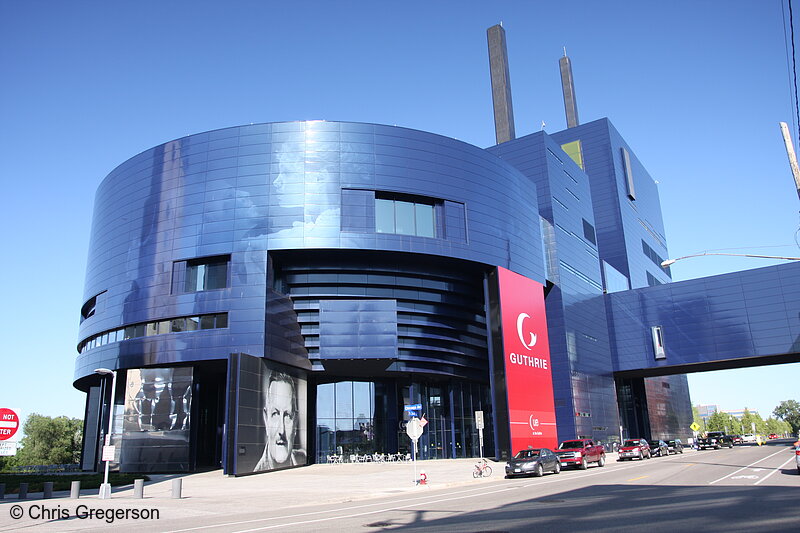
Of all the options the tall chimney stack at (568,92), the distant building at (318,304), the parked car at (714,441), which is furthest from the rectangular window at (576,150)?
the parked car at (714,441)

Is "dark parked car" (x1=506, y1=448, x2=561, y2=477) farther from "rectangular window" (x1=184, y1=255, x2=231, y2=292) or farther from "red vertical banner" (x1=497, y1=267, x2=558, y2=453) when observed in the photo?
"rectangular window" (x1=184, y1=255, x2=231, y2=292)

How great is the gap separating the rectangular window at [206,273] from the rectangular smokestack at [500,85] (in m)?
54.3

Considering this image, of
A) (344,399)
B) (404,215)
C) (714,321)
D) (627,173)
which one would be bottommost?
(344,399)

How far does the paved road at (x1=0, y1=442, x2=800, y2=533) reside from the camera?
13.3 meters

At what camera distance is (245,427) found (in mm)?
40312

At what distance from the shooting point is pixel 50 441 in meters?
99.9

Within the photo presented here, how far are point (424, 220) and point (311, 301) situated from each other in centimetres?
1157

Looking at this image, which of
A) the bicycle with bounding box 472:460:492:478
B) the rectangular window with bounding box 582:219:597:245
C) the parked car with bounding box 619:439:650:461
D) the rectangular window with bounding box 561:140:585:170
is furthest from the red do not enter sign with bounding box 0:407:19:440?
the rectangular window with bounding box 561:140:585:170

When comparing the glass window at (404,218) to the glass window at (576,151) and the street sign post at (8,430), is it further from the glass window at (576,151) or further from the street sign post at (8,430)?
the glass window at (576,151)

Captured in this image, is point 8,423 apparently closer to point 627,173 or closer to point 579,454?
point 579,454

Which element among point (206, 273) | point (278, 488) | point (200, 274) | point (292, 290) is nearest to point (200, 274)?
point (200, 274)

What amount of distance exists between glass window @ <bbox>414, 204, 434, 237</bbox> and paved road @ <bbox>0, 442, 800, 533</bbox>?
1091 inches

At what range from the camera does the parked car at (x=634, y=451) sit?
53478mm

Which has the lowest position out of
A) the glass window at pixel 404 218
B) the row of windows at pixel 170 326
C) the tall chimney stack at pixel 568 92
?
the row of windows at pixel 170 326
